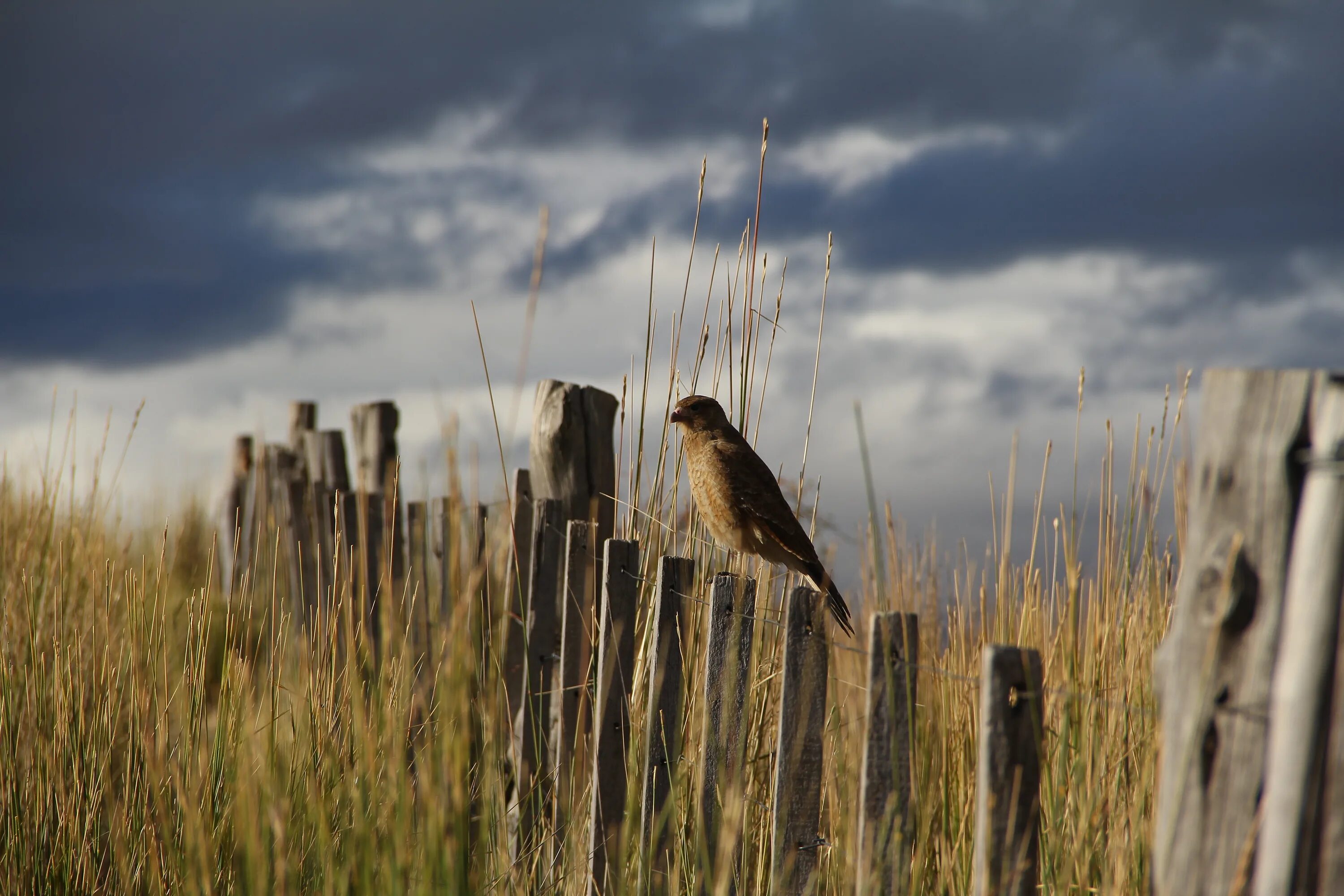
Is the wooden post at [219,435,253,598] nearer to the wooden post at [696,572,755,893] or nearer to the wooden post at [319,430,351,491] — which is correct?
the wooden post at [319,430,351,491]

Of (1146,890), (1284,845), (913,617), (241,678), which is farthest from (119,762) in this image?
(1284,845)

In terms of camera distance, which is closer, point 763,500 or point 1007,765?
point 1007,765

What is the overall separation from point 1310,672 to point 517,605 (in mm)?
2857

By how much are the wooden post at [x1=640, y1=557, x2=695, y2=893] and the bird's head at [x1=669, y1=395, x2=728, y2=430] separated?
858 millimetres

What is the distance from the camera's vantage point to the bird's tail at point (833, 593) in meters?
3.00

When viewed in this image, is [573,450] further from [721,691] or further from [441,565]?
[721,691]

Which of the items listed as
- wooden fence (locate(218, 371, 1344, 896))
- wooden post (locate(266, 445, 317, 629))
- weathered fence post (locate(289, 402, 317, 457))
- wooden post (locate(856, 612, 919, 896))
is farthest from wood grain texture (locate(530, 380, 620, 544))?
weathered fence post (locate(289, 402, 317, 457))

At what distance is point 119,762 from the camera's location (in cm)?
345

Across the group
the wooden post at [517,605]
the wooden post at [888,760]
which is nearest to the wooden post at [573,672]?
the wooden post at [517,605]

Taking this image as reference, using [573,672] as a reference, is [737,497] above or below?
above

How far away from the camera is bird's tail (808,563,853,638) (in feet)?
9.83

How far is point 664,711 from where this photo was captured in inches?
96.4

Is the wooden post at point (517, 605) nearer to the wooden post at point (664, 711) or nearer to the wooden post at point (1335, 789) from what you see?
the wooden post at point (664, 711)

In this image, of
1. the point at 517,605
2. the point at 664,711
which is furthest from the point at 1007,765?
the point at 517,605
